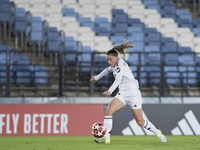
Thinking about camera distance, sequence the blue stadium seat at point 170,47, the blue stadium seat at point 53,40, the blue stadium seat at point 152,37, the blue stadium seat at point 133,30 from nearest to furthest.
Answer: the blue stadium seat at point 53,40 → the blue stadium seat at point 170,47 → the blue stadium seat at point 152,37 → the blue stadium seat at point 133,30

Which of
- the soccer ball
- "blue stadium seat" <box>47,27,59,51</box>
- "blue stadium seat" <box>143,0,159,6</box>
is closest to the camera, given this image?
the soccer ball

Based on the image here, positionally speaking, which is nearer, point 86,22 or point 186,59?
point 186,59

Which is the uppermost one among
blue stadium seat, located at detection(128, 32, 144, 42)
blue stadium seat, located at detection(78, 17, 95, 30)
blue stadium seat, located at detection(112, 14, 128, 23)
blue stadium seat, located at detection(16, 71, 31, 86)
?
blue stadium seat, located at detection(112, 14, 128, 23)

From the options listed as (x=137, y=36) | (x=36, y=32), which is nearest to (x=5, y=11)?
(x=36, y=32)

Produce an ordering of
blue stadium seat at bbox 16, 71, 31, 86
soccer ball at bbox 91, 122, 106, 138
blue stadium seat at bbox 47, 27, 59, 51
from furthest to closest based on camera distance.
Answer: blue stadium seat at bbox 47, 27, 59, 51
blue stadium seat at bbox 16, 71, 31, 86
soccer ball at bbox 91, 122, 106, 138

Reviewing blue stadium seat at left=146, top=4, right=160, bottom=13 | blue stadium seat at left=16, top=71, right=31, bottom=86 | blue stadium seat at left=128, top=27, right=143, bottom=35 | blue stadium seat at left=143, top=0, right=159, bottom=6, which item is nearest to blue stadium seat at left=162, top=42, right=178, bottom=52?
blue stadium seat at left=128, top=27, right=143, bottom=35

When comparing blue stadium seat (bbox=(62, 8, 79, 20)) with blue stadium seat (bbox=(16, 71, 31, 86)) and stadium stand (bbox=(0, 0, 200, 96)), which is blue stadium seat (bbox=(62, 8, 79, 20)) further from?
blue stadium seat (bbox=(16, 71, 31, 86))

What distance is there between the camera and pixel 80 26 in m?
14.9

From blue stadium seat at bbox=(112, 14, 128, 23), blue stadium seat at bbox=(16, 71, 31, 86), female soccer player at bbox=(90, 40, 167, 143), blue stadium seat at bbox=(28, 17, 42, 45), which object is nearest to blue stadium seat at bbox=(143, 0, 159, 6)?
blue stadium seat at bbox=(112, 14, 128, 23)

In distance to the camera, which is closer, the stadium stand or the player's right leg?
the player's right leg

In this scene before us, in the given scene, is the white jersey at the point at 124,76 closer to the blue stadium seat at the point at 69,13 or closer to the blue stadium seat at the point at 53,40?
the blue stadium seat at the point at 53,40

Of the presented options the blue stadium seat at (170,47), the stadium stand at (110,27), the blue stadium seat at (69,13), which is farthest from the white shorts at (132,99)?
the blue stadium seat at (69,13)

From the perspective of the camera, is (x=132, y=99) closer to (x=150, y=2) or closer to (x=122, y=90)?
(x=122, y=90)

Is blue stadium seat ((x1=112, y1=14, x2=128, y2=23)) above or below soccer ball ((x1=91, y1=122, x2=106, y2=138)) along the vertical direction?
above
